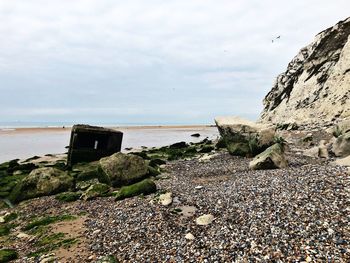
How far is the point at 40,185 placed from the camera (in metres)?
18.1

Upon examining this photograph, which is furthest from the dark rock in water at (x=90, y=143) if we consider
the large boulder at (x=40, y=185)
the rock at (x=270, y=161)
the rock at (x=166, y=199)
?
the rock at (x=166, y=199)

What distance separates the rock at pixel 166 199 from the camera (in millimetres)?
12741

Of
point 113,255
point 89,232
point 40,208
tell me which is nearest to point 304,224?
point 113,255

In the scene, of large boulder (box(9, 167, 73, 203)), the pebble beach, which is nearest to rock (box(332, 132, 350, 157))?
the pebble beach

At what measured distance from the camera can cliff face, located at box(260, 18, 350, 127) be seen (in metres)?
43.9

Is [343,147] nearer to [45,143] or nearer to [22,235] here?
[22,235]

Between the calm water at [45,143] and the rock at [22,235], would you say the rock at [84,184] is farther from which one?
the calm water at [45,143]

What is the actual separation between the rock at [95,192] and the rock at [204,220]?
7.13 metres

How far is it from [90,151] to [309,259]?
2509 centimetres

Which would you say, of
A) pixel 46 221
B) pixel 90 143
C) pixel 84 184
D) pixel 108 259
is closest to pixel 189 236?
pixel 108 259

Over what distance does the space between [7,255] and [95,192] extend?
6626 mm

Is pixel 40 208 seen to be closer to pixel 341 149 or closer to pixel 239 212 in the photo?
pixel 239 212

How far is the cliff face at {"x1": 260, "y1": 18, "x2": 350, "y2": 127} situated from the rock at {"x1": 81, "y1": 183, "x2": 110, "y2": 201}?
113 ft

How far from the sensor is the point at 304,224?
8930mm
